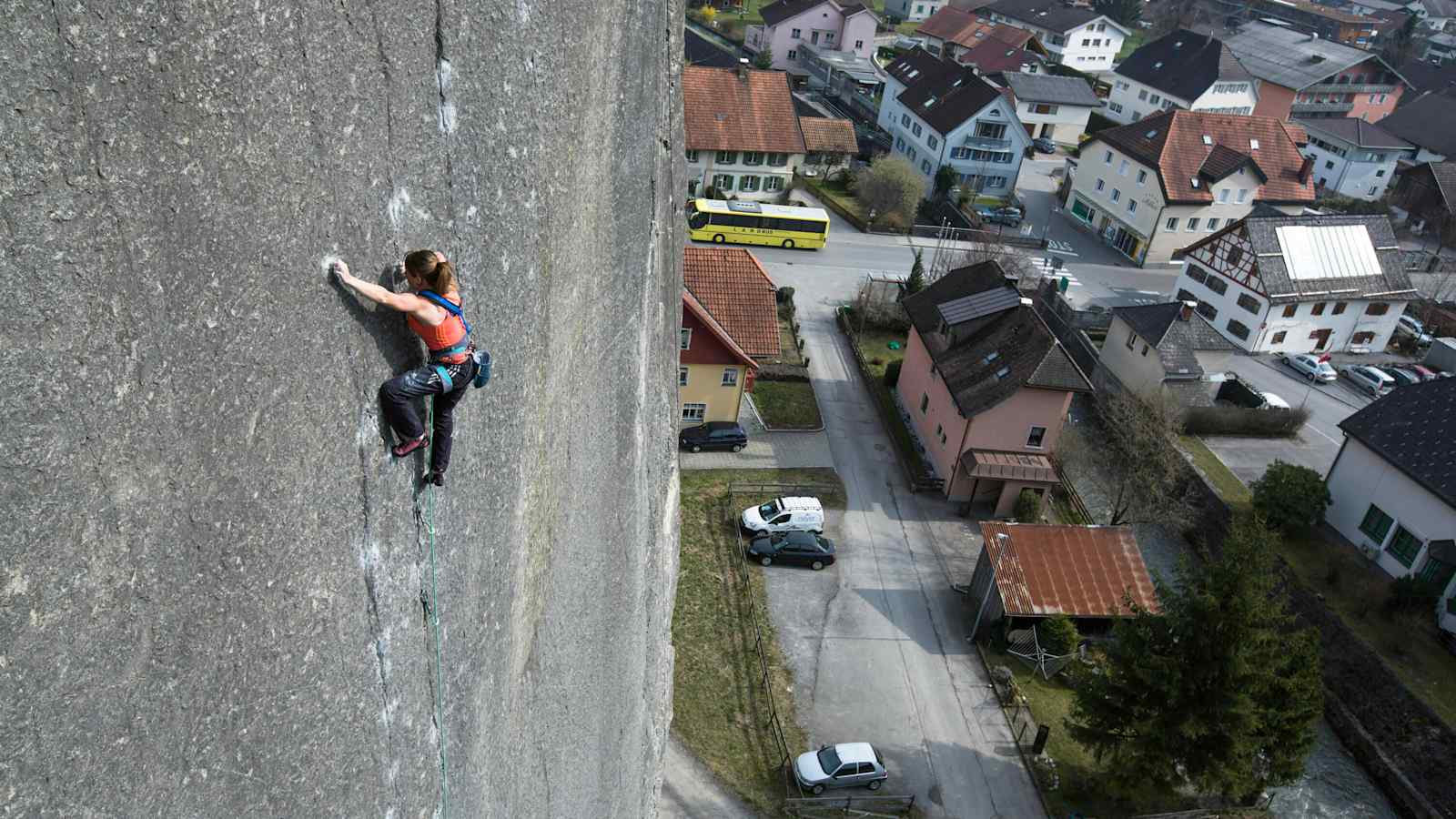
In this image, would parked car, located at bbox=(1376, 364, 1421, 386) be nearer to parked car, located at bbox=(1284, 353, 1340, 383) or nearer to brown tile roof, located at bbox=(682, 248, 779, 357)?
parked car, located at bbox=(1284, 353, 1340, 383)

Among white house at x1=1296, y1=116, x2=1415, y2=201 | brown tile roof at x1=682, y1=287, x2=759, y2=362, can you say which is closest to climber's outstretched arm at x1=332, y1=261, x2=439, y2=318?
brown tile roof at x1=682, y1=287, x2=759, y2=362

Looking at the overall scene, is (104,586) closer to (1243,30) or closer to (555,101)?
(555,101)

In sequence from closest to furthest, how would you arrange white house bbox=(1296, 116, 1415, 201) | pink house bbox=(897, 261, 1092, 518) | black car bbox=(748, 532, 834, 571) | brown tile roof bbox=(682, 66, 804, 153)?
black car bbox=(748, 532, 834, 571) → pink house bbox=(897, 261, 1092, 518) → brown tile roof bbox=(682, 66, 804, 153) → white house bbox=(1296, 116, 1415, 201)

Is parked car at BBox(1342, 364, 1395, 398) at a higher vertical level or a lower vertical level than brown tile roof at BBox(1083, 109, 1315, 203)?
lower

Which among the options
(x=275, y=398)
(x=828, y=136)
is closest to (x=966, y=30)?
(x=828, y=136)

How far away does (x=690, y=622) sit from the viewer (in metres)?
26.3

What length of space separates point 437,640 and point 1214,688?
58.8ft

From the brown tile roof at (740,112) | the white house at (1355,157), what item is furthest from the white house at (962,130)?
the white house at (1355,157)

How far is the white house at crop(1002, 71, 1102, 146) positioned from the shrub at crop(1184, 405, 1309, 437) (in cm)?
3730

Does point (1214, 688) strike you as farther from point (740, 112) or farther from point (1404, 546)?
point (740, 112)

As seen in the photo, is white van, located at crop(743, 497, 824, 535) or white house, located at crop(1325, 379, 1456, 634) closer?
white house, located at crop(1325, 379, 1456, 634)

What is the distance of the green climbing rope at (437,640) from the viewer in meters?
6.79

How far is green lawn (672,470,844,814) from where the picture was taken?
22.7 meters

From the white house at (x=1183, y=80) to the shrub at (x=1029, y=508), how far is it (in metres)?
54.3
